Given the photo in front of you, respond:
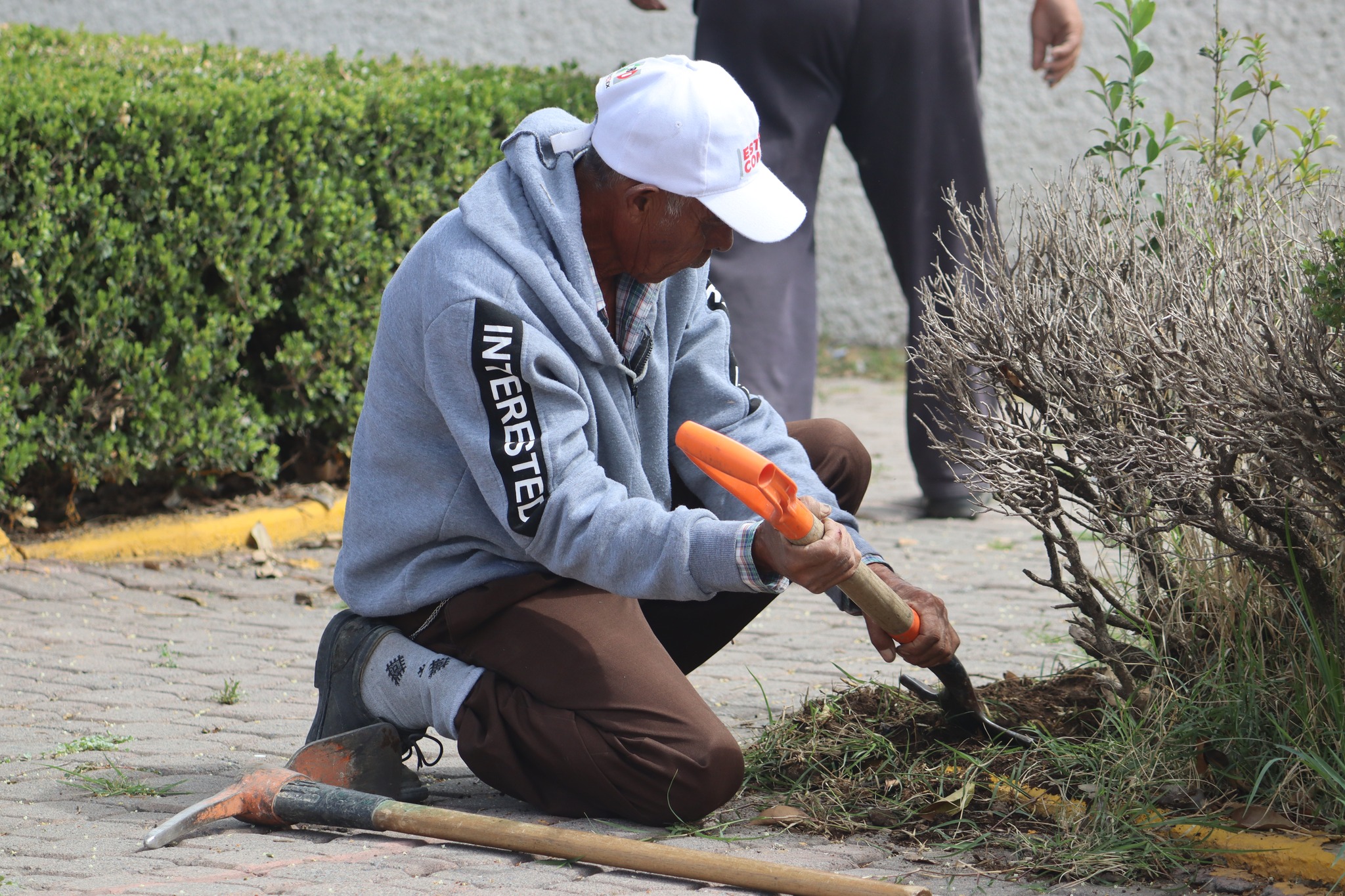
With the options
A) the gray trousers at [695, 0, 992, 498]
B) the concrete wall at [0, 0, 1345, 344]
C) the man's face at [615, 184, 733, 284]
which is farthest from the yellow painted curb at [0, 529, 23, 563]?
the concrete wall at [0, 0, 1345, 344]

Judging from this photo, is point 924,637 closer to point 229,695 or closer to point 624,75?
point 624,75

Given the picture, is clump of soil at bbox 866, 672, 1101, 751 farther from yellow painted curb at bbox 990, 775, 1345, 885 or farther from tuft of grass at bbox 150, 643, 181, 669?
tuft of grass at bbox 150, 643, 181, 669

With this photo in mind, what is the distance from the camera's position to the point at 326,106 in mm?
5410

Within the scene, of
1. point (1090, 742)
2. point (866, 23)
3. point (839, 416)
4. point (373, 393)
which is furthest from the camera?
point (839, 416)

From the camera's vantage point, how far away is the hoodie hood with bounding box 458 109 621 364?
2.87m

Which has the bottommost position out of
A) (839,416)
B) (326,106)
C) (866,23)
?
(839,416)

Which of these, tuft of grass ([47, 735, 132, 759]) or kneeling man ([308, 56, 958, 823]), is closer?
kneeling man ([308, 56, 958, 823])

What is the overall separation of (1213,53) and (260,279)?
10.9 feet

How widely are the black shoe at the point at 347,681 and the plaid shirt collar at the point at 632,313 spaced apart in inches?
29.9

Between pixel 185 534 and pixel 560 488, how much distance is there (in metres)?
2.78

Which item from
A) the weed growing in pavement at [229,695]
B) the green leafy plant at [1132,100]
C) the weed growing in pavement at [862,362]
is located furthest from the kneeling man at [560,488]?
the weed growing in pavement at [862,362]

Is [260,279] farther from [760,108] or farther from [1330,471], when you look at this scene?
[1330,471]

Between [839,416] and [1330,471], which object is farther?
[839,416]

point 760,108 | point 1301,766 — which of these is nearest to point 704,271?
point 1301,766
